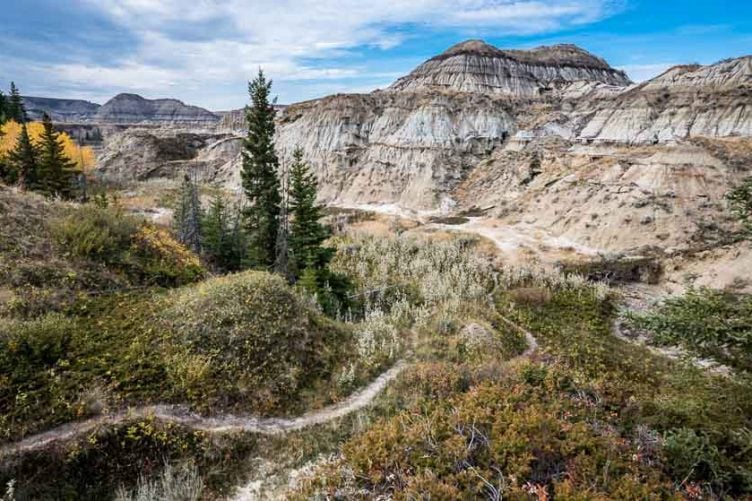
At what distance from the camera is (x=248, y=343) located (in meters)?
12.1

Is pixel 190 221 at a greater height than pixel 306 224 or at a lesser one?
lesser

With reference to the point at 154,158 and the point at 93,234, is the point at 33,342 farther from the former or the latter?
the point at 154,158

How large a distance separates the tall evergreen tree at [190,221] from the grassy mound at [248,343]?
594 inches

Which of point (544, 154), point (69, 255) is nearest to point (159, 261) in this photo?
point (69, 255)

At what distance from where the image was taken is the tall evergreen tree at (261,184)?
26.0m

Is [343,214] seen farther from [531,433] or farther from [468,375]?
[531,433]

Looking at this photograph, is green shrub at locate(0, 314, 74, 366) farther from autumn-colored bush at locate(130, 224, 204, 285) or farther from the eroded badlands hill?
the eroded badlands hill

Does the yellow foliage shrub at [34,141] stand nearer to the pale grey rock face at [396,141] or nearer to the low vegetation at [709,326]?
the pale grey rock face at [396,141]

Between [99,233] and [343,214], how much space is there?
37.6 meters

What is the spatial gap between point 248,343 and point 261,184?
16.4m

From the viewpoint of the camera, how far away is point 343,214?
52562 mm

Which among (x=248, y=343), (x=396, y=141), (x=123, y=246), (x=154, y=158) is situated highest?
(x=396, y=141)

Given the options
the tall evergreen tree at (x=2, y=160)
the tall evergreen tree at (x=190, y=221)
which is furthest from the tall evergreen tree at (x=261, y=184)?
the tall evergreen tree at (x=2, y=160)

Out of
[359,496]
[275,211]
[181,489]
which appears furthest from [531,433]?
[275,211]
